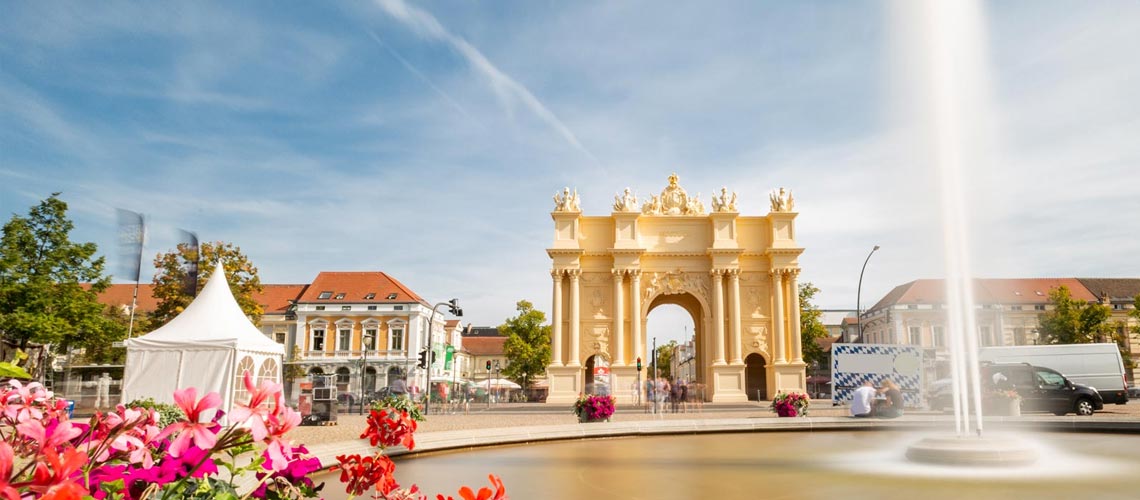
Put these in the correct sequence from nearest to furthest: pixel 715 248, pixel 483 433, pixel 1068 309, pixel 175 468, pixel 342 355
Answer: pixel 175 468 < pixel 483 433 < pixel 715 248 < pixel 1068 309 < pixel 342 355

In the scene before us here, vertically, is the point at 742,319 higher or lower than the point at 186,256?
lower

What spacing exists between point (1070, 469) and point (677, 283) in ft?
122

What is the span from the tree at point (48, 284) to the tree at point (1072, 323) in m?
69.9

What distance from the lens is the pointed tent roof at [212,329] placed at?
1991cm

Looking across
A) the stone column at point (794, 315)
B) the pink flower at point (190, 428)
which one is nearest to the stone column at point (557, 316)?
the stone column at point (794, 315)

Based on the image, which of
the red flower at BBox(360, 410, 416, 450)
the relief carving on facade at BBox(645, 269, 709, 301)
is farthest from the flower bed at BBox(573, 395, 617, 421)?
the relief carving on facade at BBox(645, 269, 709, 301)

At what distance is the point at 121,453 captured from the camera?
2.03 m

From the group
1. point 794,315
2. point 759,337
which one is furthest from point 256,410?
point 794,315

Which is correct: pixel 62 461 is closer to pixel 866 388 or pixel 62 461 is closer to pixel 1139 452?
pixel 1139 452

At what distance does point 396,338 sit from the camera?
7362 centimetres

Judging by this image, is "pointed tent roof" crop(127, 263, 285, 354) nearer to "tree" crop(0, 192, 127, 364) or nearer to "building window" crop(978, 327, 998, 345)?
"tree" crop(0, 192, 127, 364)

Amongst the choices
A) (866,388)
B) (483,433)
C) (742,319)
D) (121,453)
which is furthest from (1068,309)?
(121,453)

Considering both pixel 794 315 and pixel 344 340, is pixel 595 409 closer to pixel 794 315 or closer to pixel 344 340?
pixel 794 315

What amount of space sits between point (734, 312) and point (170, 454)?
45.2 metres
